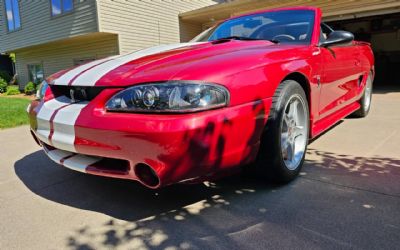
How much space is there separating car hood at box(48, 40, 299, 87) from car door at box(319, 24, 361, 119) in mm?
662

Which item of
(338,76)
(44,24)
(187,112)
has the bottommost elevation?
(187,112)

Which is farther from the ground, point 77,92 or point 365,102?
point 77,92

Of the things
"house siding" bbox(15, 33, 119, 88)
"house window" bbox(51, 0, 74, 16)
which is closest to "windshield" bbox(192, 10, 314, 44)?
"house siding" bbox(15, 33, 119, 88)

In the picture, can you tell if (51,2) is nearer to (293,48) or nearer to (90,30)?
(90,30)

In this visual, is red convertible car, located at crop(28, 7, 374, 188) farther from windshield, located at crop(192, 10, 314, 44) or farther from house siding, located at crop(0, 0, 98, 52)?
house siding, located at crop(0, 0, 98, 52)

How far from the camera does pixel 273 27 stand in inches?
134

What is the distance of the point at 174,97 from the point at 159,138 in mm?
259

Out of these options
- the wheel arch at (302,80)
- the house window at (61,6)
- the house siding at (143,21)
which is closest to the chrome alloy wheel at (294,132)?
the wheel arch at (302,80)

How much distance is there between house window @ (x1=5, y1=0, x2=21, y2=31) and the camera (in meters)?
15.5

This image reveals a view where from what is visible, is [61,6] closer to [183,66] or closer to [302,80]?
[302,80]

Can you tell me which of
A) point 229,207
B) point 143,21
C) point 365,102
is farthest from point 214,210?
point 143,21

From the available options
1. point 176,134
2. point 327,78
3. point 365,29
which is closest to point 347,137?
point 327,78

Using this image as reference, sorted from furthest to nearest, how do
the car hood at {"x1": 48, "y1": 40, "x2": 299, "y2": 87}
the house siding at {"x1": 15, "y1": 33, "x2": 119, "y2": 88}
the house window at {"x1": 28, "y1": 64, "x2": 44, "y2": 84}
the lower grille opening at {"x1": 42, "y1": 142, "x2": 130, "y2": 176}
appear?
the house window at {"x1": 28, "y1": 64, "x2": 44, "y2": 84}, the house siding at {"x1": 15, "y1": 33, "x2": 119, "y2": 88}, the lower grille opening at {"x1": 42, "y1": 142, "x2": 130, "y2": 176}, the car hood at {"x1": 48, "y1": 40, "x2": 299, "y2": 87}

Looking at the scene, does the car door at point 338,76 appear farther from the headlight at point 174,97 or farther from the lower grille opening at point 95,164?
the lower grille opening at point 95,164
